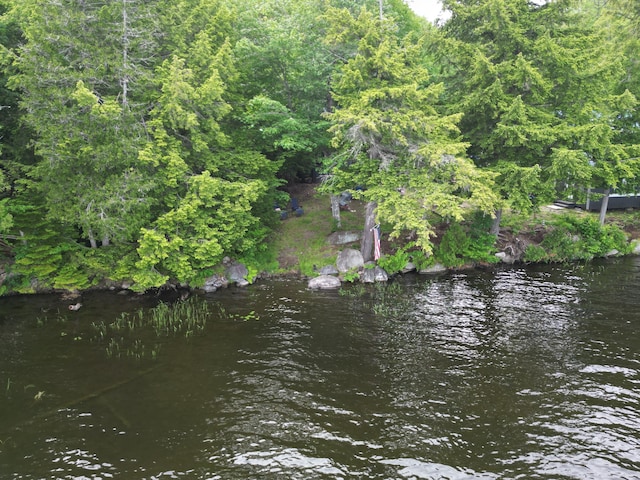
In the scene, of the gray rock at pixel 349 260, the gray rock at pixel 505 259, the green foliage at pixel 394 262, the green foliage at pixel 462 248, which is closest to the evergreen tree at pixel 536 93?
the green foliage at pixel 462 248

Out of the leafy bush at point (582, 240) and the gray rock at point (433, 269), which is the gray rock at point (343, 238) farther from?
the leafy bush at point (582, 240)

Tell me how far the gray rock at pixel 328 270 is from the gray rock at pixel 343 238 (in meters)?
2.00

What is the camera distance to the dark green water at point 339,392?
7.92 m

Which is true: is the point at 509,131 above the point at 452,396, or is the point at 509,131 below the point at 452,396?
above

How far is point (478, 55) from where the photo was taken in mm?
18094

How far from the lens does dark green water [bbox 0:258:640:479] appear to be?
792 cm

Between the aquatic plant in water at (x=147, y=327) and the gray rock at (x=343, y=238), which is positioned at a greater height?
the gray rock at (x=343, y=238)

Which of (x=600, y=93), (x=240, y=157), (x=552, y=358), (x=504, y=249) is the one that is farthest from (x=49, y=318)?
(x=600, y=93)

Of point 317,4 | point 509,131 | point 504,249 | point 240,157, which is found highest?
point 317,4

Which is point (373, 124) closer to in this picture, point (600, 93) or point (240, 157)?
point (240, 157)

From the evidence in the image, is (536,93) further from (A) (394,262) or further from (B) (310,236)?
(B) (310,236)

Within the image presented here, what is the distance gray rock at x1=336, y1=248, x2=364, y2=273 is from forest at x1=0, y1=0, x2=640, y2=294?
281 centimetres

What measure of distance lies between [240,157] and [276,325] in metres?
8.02

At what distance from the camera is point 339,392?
1018 centimetres
